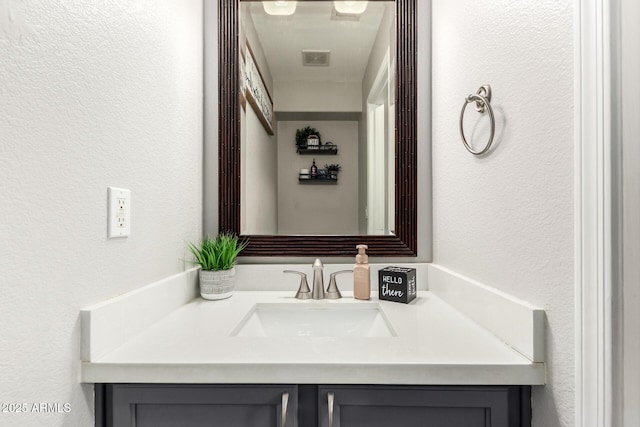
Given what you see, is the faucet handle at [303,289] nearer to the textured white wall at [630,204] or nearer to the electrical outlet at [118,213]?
the electrical outlet at [118,213]

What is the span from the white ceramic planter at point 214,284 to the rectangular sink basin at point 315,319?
5.3 inches

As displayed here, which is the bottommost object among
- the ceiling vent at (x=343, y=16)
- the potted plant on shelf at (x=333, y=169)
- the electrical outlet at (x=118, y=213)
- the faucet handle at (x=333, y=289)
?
the faucet handle at (x=333, y=289)

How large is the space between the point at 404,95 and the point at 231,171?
69cm

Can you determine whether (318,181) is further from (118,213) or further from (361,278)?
(118,213)

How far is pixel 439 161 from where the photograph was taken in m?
1.25

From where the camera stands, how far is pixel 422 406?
0.71 metres

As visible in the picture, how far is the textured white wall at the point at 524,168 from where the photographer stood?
630 mm

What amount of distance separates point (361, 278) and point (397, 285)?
0.38 ft

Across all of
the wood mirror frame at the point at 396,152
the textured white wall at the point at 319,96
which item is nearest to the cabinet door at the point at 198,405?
the wood mirror frame at the point at 396,152

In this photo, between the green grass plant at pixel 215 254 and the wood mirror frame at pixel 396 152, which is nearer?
the green grass plant at pixel 215 254

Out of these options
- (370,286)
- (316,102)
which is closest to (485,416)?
(370,286)

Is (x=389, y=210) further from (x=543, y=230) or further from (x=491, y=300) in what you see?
(x=543, y=230)

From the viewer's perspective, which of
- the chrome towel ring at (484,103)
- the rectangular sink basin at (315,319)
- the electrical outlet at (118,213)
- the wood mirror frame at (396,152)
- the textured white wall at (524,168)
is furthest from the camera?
the wood mirror frame at (396,152)

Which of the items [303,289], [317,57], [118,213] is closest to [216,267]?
[303,289]
